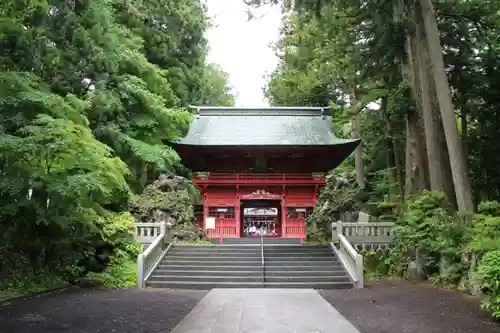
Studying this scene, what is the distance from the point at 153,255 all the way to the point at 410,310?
318 inches

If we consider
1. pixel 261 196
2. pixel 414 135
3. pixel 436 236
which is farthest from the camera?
pixel 261 196

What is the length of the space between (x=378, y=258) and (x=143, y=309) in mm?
8656

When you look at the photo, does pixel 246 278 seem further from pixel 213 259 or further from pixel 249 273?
pixel 213 259

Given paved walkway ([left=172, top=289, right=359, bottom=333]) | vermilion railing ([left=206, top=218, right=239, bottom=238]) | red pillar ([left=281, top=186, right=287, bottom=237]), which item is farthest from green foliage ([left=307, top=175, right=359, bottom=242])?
paved walkway ([left=172, top=289, right=359, bottom=333])

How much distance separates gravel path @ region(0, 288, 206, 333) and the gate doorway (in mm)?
11083

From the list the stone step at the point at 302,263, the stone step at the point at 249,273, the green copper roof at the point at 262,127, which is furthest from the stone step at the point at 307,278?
the green copper roof at the point at 262,127

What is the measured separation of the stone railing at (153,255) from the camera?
11.8 metres

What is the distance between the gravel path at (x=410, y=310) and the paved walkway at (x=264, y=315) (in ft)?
1.11

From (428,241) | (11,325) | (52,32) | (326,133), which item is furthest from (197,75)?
(11,325)

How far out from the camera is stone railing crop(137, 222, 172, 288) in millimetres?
Answer: 11805

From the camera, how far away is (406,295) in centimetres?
948

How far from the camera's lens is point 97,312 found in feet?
24.4

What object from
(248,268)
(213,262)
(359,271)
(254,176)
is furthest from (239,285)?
(254,176)

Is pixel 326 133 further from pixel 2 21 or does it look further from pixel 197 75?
pixel 2 21
